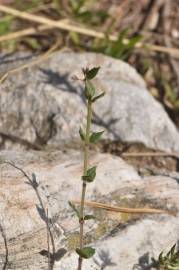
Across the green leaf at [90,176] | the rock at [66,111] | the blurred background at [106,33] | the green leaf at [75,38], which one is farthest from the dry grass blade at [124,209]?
the green leaf at [75,38]

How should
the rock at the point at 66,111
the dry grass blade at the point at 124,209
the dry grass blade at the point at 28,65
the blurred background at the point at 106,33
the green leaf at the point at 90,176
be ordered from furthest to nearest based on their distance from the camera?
1. the blurred background at the point at 106,33
2. the dry grass blade at the point at 28,65
3. the rock at the point at 66,111
4. the dry grass blade at the point at 124,209
5. the green leaf at the point at 90,176

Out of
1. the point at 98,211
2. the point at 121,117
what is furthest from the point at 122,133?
the point at 98,211

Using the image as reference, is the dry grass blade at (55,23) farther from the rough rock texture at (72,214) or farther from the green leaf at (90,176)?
the green leaf at (90,176)

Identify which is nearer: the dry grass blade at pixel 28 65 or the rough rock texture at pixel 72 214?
the rough rock texture at pixel 72 214

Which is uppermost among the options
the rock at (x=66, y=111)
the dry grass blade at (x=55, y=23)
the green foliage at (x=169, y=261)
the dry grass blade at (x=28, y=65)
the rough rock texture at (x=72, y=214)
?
the dry grass blade at (x=55, y=23)

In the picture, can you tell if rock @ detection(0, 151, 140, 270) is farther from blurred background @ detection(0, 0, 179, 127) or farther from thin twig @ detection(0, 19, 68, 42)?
thin twig @ detection(0, 19, 68, 42)

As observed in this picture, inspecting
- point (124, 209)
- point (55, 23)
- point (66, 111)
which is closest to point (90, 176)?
point (124, 209)

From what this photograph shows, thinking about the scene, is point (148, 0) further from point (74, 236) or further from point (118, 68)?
point (74, 236)

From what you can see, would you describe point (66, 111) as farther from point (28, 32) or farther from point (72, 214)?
point (28, 32)
